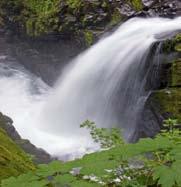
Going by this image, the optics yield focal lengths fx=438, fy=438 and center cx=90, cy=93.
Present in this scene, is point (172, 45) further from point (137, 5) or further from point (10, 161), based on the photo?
point (10, 161)

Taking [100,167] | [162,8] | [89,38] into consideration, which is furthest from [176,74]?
[100,167]

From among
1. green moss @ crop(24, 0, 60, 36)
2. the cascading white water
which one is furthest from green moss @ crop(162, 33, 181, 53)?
green moss @ crop(24, 0, 60, 36)

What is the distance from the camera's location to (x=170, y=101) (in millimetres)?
8500

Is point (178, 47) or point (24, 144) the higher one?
point (178, 47)

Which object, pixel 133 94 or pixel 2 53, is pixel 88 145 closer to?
pixel 133 94

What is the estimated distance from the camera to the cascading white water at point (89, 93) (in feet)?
33.3

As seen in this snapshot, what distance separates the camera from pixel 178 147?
141cm

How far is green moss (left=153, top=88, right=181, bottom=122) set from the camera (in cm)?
839

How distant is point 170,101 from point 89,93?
396cm

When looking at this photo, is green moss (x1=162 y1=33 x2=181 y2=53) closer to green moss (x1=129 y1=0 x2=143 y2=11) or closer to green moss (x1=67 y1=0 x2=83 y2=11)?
green moss (x1=129 y1=0 x2=143 y2=11)

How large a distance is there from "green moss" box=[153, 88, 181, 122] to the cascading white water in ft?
2.70

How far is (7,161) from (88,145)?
667cm

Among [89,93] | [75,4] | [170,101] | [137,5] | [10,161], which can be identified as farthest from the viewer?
[75,4]

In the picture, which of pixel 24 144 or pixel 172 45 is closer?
pixel 24 144
